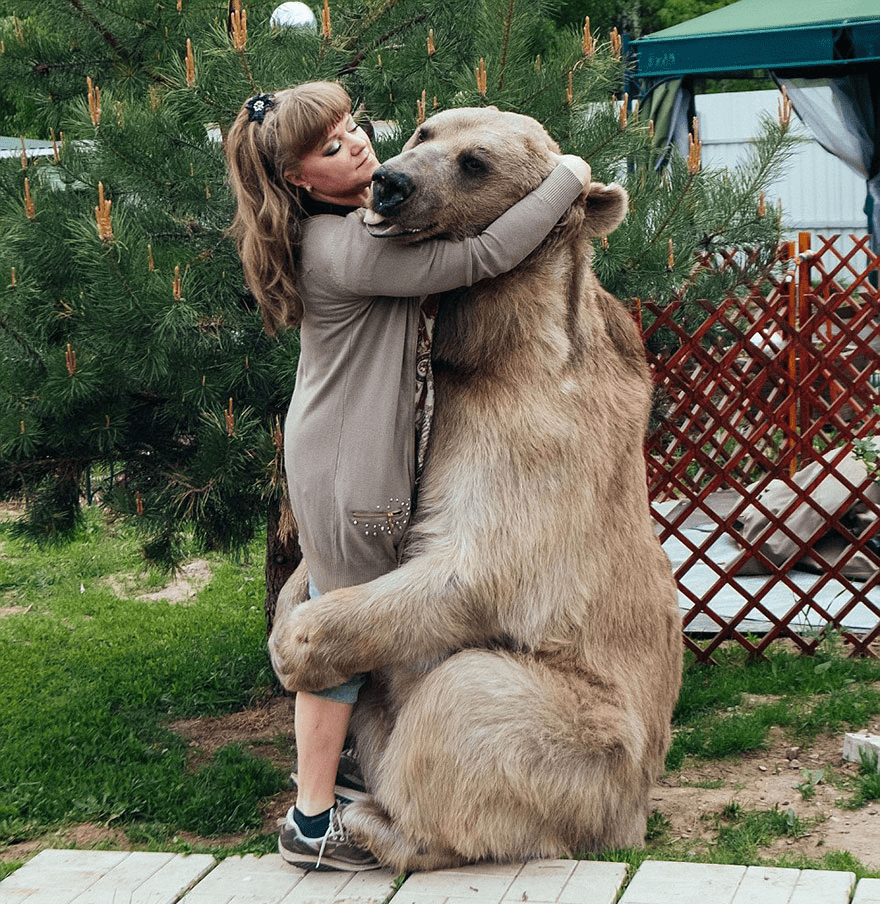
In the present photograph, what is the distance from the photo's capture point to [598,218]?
3.12 meters

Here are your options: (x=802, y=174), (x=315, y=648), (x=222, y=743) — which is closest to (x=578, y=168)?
(x=315, y=648)

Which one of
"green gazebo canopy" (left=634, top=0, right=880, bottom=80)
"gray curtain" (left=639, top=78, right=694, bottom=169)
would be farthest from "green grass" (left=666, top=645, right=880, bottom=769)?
"gray curtain" (left=639, top=78, right=694, bottom=169)

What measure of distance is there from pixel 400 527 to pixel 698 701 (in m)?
2.37

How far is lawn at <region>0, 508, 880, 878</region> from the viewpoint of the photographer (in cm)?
383

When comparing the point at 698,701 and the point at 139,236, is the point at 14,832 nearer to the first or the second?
the point at 139,236

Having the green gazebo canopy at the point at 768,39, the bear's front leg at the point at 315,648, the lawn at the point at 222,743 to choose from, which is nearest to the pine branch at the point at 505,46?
the bear's front leg at the point at 315,648

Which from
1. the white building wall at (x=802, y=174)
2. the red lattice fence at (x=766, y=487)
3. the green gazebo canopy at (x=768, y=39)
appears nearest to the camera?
the red lattice fence at (x=766, y=487)

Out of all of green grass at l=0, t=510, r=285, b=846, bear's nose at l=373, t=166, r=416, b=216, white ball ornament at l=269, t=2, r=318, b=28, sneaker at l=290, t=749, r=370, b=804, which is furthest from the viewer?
green grass at l=0, t=510, r=285, b=846

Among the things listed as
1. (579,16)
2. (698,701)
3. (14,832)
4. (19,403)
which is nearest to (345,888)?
(14,832)

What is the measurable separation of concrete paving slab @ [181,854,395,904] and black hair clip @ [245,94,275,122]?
6.15 ft

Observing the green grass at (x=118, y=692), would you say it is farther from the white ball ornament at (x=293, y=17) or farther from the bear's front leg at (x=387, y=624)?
the white ball ornament at (x=293, y=17)

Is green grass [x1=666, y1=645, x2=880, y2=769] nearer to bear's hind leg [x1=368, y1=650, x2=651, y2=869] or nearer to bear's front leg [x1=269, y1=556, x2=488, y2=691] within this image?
bear's hind leg [x1=368, y1=650, x2=651, y2=869]

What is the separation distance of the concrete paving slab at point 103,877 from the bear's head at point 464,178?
5.49 ft

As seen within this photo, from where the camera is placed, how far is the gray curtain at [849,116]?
10.1m
